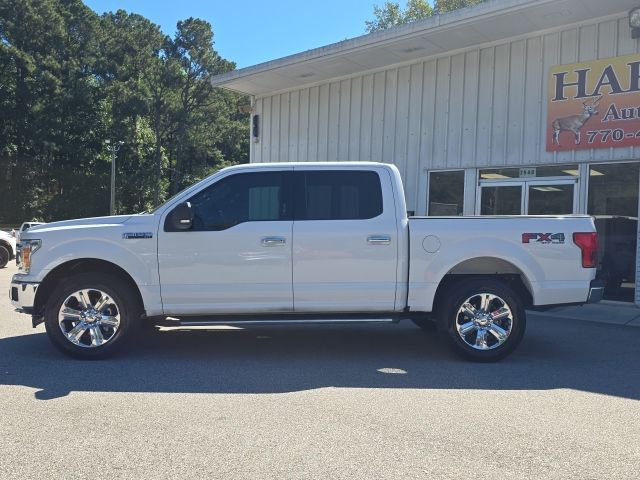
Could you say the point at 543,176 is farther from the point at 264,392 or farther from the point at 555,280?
the point at 264,392

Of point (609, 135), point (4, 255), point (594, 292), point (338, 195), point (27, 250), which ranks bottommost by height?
point (4, 255)

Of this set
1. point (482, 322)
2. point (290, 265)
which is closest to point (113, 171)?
point (290, 265)

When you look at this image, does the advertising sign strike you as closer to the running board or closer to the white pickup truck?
the white pickup truck

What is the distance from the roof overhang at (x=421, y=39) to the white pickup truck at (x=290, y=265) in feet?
18.2

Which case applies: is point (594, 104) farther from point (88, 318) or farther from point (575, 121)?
point (88, 318)

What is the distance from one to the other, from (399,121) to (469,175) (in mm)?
2114

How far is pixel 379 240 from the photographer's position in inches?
238

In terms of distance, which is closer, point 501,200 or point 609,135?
point 609,135

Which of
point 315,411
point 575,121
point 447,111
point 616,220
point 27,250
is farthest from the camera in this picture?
point 447,111

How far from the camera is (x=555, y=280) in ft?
20.2

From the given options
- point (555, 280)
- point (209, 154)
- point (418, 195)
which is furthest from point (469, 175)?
point (209, 154)

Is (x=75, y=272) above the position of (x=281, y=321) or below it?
above

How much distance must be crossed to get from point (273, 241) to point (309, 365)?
133cm

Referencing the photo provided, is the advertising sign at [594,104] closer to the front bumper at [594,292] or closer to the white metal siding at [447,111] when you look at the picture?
the white metal siding at [447,111]
